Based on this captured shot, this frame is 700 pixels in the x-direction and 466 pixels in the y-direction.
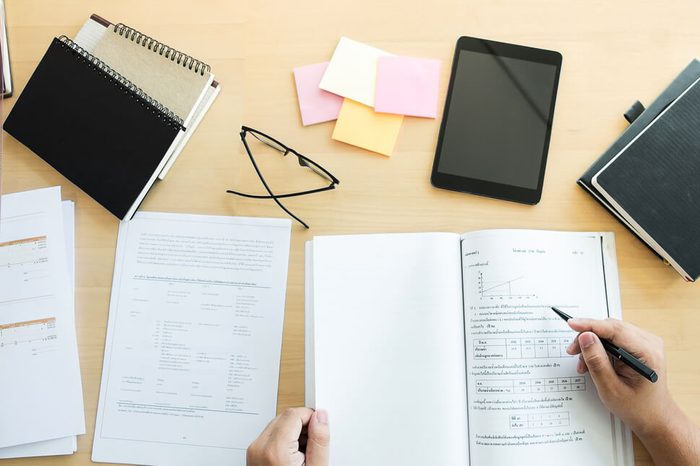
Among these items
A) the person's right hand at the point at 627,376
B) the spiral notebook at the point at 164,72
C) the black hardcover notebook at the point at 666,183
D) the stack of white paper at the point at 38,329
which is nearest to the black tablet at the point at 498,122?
the black hardcover notebook at the point at 666,183

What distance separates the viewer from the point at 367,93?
0.96m

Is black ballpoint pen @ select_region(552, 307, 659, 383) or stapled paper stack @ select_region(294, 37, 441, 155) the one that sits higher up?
stapled paper stack @ select_region(294, 37, 441, 155)

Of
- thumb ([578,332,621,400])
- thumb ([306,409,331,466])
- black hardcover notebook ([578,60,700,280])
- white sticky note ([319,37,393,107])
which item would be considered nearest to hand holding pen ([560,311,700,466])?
thumb ([578,332,621,400])

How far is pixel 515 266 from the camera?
2.84ft

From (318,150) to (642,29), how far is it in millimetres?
551

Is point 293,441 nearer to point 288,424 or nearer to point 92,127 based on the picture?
point 288,424

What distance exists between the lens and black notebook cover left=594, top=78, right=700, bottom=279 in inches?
33.8

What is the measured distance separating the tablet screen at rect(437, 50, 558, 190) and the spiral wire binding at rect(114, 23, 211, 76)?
1.33 ft

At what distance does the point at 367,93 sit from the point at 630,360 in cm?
54

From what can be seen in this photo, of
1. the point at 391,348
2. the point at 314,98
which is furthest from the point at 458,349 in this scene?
the point at 314,98

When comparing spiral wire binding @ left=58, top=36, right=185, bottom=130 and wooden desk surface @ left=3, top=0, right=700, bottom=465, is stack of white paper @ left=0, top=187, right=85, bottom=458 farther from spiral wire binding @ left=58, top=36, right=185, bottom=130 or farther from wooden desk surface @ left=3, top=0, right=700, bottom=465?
spiral wire binding @ left=58, top=36, right=185, bottom=130

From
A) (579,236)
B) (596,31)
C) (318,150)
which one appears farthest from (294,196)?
(596,31)

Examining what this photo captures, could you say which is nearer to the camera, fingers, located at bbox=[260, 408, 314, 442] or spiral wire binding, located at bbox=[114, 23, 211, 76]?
fingers, located at bbox=[260, 408, 314, 442]

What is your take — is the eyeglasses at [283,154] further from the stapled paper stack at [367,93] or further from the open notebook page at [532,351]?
the open notebook page at [532,351]
